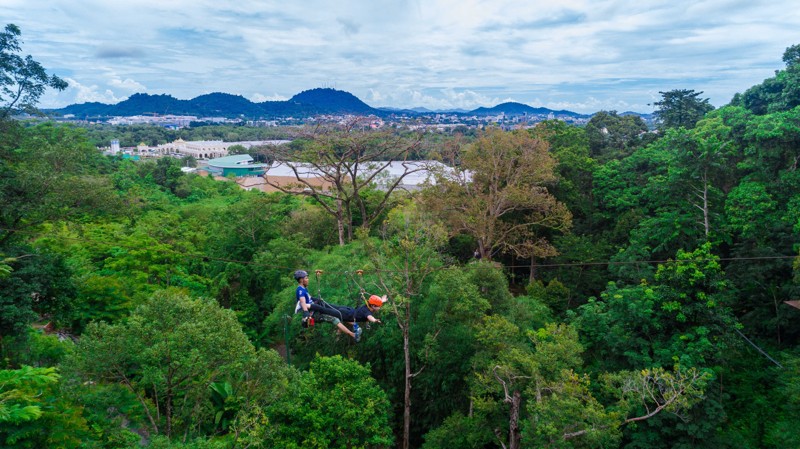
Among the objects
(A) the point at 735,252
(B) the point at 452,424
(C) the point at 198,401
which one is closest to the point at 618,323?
(B) the point at 452,424

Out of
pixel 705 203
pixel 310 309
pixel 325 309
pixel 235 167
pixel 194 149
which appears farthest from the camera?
pixel 194 149

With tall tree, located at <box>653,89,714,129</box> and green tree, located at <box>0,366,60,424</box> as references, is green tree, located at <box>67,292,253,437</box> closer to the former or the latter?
green tree, located at <box>0,366,60,424</box>

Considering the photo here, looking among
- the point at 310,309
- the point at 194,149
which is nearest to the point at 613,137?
the point at 310,309

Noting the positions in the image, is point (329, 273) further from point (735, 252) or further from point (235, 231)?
point (735, 252)

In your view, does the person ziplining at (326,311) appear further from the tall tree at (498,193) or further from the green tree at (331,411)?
the tall tree at (498,193)

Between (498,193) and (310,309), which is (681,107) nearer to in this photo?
(498,193)
